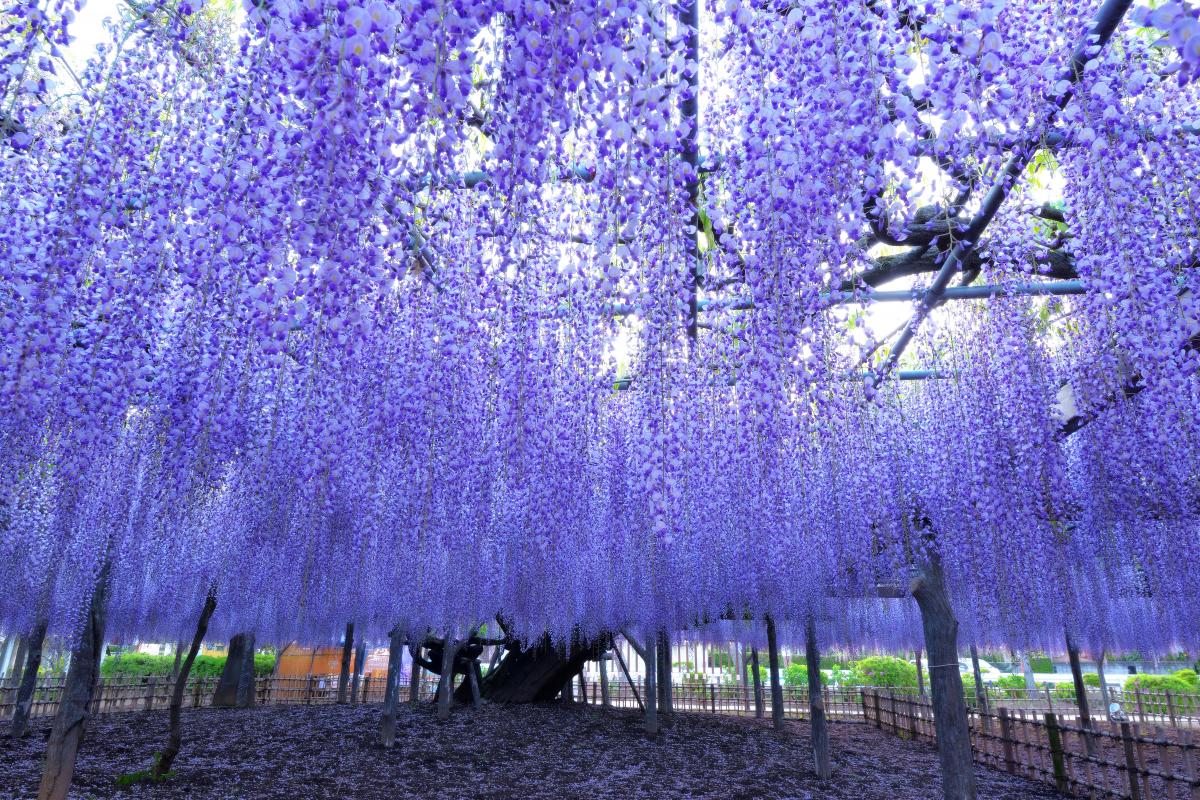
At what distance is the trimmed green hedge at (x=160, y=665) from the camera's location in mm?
19688

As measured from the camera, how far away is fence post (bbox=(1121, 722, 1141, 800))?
24.8 ft

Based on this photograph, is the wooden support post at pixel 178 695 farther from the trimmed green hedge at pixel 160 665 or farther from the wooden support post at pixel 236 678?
the trimmed green hedge at pixel 160 665

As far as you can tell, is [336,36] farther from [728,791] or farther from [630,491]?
[728,791]

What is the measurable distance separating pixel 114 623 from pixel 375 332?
40.7ft

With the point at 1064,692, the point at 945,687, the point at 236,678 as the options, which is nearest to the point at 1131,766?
the point at 945,687

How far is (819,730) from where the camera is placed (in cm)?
998

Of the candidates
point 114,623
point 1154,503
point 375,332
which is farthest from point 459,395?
point 114,623

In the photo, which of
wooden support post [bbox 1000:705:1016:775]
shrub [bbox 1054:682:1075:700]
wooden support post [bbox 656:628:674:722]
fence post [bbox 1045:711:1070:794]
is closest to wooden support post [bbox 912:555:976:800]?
fence post [bbox 1045:711:1070:794]

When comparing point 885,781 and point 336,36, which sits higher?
point 336,36

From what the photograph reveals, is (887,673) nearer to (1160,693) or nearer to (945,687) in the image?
(1160,693)

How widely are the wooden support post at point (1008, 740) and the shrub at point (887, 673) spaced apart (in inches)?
440

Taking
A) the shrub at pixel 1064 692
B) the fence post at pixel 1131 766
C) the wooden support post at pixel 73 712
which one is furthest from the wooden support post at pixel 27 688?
the shrub at pixel 1064 692

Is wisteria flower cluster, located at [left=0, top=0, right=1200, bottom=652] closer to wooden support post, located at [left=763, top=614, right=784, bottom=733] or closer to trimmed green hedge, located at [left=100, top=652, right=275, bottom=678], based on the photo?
wooden support post, located at [left=763, top=614, right=784, bottom=733]

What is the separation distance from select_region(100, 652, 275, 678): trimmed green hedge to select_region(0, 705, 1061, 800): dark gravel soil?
704 cm
